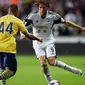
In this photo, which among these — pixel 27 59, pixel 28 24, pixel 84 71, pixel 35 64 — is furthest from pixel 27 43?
pixel 28 24

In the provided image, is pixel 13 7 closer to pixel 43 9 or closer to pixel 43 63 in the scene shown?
pixel 43 9

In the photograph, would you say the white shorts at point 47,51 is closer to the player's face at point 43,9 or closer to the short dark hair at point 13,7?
the player's face at point 43,9

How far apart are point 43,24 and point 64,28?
1345 centimetres

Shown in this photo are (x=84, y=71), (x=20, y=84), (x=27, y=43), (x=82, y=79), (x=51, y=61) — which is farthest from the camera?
(x=27, y=43)

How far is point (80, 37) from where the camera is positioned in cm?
2730

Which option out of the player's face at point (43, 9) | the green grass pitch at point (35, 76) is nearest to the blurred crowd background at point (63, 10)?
the green grass pitch at point (35, 76)

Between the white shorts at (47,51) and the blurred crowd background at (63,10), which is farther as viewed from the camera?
the blurred crowd background at (63,10)

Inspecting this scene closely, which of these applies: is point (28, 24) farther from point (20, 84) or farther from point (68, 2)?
point (68, 2)

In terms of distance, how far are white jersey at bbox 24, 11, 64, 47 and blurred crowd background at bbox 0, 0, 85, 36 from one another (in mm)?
12684

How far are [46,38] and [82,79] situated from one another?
2.42m

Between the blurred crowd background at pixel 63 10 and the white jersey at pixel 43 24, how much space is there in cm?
1268

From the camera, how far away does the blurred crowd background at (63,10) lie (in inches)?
1080

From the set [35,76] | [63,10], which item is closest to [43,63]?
[35,76]

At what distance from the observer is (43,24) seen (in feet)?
47.0
